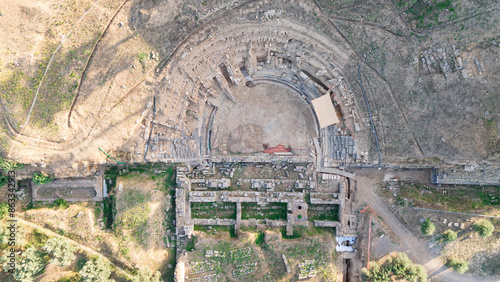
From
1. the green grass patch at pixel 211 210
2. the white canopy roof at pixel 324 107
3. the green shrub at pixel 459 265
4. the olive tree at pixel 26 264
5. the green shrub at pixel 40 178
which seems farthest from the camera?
the green grass patch at pixel 211 210

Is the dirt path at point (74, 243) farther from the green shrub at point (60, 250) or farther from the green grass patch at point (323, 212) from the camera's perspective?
the green grass patch at point (323, 212)

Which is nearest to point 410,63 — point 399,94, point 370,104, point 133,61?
point 399,94

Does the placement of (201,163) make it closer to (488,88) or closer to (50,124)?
(50,124)

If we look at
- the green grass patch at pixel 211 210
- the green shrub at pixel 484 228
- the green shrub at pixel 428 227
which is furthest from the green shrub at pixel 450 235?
the green grass patch at pixel 211 210

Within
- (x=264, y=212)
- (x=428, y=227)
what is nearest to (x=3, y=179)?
(x=264, y=212)

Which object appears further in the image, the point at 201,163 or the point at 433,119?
the point at 201,163

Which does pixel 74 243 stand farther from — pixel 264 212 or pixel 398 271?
pixel 398 271
